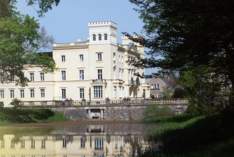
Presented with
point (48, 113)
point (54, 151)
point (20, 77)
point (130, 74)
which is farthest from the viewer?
point (130, 74)

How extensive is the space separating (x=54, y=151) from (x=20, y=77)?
102ft

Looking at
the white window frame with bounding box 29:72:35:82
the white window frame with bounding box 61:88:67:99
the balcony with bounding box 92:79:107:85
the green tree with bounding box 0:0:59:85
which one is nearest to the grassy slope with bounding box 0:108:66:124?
the green tree with bounding box 0:0:59:85

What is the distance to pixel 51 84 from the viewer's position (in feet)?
281

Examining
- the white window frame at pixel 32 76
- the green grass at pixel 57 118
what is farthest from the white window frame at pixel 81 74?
the green grass at pixel 57 118

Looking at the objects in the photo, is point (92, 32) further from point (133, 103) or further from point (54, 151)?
point (54, 151)

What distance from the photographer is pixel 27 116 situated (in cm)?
5656

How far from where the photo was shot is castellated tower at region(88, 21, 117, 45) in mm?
83375

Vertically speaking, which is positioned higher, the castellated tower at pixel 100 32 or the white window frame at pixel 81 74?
the castellated tower at pixel 100 32

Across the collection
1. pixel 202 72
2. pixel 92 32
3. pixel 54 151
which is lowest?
pixel 54 151

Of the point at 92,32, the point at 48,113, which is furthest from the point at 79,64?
the point at 48,113

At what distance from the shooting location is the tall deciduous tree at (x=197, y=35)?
12.8m

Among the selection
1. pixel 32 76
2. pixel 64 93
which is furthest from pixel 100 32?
pixel 32 76

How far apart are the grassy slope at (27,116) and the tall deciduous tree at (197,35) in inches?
1320

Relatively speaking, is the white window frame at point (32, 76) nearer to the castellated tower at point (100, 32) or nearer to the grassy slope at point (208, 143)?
the castellated tower at point (100, 32)
